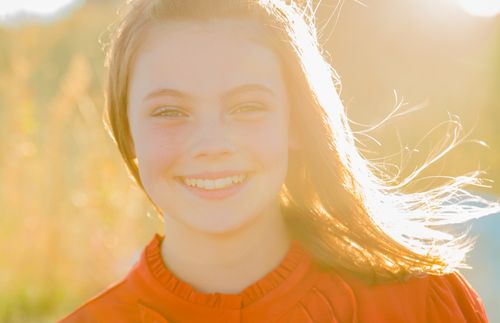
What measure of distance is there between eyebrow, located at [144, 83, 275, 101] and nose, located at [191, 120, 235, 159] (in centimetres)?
8

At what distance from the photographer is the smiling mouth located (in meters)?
2.28

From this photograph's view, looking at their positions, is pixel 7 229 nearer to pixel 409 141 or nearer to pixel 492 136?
pixel 409 141

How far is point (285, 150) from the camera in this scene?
2.33 meters

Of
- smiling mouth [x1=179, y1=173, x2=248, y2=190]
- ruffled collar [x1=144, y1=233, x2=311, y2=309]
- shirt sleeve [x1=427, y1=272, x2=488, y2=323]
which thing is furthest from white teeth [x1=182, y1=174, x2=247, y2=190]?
shirt sleeve [x1=427, y1=272, x2=488, y2=323]

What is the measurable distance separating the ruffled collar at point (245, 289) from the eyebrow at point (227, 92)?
0.47 m

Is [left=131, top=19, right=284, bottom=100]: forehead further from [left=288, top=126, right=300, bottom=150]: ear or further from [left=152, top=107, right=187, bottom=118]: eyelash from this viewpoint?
[left=288, top=126, right=300, bottom=150]: ear

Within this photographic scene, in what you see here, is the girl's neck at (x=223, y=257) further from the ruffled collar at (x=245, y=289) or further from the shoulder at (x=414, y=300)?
the shoulder at (x=414, y=300)

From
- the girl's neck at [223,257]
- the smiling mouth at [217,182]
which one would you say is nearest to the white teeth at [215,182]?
the smiling mouth at [217,182]

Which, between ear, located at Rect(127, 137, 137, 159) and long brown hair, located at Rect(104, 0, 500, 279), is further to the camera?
ear, located at Rect(127, 137, 137, 159)

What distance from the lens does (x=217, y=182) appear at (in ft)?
7.48

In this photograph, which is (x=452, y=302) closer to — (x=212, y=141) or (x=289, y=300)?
(x=289, y=300)

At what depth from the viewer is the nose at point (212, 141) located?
7.25 feet

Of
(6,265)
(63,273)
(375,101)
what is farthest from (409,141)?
(6,265)

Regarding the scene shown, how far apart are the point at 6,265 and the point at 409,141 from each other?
235 cm
